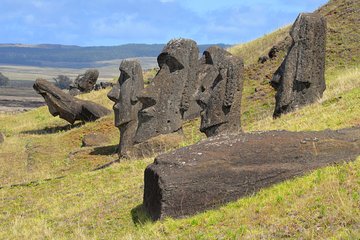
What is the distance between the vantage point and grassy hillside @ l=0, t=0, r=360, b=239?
9461 mm

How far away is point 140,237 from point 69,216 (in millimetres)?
3650

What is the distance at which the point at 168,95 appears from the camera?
20375mm

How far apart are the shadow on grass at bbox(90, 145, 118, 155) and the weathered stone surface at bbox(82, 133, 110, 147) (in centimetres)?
115

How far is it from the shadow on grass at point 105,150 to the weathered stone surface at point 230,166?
1248 centimetres

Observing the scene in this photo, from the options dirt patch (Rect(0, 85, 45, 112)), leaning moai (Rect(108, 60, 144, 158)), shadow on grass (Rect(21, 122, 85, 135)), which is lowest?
dirt patch (Rect(0, 85, 45, 112))

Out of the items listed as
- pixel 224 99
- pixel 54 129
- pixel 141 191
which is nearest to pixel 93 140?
pixel 54 129

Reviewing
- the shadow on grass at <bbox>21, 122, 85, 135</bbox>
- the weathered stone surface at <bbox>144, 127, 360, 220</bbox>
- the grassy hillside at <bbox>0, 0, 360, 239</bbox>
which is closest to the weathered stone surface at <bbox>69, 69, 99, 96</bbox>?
the shadow on grass at <bbox>21, 122, 85, 135</bbox>

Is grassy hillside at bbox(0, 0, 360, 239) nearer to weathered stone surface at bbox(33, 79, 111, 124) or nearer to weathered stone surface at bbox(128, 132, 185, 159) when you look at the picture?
weathered stone surface at bbox(128, 132, 185, 159)

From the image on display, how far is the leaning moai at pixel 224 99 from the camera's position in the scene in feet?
58.2

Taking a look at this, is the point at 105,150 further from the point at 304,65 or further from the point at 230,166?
the point at 230,166

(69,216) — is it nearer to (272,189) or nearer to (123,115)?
(272,189)

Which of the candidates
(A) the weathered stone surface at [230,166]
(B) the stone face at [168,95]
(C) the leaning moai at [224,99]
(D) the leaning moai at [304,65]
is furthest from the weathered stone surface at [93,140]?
(A) the weathered stone surface at [230,166]

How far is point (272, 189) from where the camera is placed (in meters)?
11.1

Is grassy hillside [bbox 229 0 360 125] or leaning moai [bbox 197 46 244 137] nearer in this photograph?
leaning moai [bbox 197 46 244 137]
